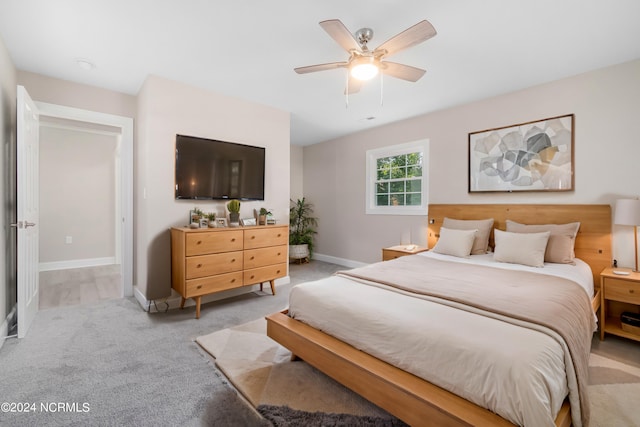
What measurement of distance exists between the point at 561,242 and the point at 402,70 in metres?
2.22

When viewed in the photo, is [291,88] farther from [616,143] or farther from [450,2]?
[616,143]

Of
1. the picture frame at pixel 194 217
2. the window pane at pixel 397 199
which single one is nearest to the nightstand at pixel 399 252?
the window pane at pixel 397 199

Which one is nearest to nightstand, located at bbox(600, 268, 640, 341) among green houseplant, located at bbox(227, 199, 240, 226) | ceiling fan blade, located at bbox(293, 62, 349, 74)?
ceiling fan blade, located at bbox(293, 62, 349, 74)

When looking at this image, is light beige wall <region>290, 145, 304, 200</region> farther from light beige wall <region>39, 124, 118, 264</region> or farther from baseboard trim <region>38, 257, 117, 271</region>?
baseboard trim <region>38, 257, 117, 271</region>

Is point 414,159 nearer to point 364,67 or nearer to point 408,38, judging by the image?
point 364,67

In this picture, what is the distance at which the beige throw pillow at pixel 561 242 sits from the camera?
2789 mm

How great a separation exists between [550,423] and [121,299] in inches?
160

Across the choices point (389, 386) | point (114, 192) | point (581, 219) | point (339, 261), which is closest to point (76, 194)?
point (114, 192)

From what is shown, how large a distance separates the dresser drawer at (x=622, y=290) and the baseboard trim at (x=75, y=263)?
7.19 metres

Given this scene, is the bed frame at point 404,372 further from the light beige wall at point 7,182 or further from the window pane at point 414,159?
the light beige wall at point 7,182

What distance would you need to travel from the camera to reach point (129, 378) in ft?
6.41

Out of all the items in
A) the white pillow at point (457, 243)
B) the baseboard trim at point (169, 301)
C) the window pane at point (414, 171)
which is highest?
the window pane at point (414, 171)

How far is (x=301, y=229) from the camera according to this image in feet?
20.1

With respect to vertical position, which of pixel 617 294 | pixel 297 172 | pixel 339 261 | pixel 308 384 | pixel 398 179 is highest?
pixel 297 172
